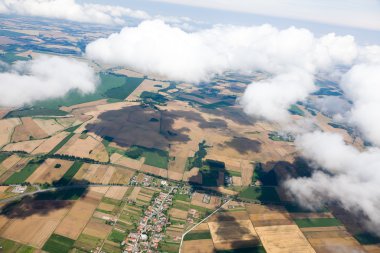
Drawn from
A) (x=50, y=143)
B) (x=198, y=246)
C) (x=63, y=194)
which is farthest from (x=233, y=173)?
(x=50, y=143)

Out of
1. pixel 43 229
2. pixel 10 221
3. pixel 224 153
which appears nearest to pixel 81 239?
pixel 43 229

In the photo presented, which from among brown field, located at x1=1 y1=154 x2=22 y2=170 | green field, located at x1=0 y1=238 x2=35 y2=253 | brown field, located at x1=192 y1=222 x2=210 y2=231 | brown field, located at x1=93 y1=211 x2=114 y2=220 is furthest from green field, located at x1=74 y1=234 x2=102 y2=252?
brown field, located at x1=1 y1=154 x2=22 y2=170

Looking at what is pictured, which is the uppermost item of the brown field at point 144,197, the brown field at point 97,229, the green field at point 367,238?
the green field at point 367,238

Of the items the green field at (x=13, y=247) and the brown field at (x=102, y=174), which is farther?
the brown field at (x=102, y=174)

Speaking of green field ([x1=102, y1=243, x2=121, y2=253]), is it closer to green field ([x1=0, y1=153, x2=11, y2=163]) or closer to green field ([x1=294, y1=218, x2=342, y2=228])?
green field ([x1=294, y1=218, x2=342, y2=228])

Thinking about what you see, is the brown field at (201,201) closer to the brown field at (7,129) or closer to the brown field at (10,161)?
the brown field at (10,161)

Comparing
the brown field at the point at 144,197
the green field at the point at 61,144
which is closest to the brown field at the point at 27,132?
the green field at the point at 61,144

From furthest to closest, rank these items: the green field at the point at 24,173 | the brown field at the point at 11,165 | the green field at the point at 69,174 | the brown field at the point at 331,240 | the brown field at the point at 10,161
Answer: the brown field at the point at 10,161
the brown field at the point at 11,165
the green field at the point at 69,174
the green field at the point at 24,173
the brown field at the point at 331,240

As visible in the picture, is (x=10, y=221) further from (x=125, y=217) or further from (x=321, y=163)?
(x=321, y=163)
